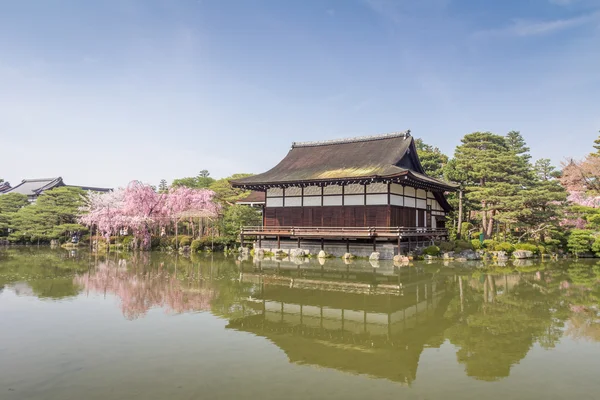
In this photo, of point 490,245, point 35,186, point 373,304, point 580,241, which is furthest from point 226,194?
point 373,304

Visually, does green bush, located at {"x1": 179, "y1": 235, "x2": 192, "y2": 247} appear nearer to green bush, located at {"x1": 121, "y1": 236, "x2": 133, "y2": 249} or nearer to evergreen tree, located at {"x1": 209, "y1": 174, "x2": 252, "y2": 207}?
green bush, located at {"x1": 121, "y1": 236, "x2": 133, "y2": 249}

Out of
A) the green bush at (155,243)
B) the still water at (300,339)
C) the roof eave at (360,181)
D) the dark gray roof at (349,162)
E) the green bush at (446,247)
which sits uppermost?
the dark gray roof at (349,162)

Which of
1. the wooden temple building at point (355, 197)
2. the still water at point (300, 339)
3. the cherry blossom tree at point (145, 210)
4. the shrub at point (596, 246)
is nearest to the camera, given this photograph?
the still water at point (300, 339)

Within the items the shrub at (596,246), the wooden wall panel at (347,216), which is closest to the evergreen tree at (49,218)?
the wooden wall panel at (347,216)

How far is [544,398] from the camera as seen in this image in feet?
18.7

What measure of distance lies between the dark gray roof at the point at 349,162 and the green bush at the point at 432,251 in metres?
4.44

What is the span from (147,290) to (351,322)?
817 cm

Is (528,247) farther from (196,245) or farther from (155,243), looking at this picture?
(155,243)

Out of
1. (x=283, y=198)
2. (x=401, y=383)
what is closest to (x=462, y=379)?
(x=401, y=383)

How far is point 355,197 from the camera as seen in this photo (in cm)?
2791

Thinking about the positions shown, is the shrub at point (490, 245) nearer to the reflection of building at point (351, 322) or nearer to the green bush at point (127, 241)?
the reflection of building at point (351, 322)

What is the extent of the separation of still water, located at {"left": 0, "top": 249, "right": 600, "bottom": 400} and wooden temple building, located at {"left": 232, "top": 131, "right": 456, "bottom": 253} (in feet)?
32.8

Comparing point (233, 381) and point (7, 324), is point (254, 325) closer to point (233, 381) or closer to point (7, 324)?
point (233, 381)

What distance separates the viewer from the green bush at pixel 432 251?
2647cm
